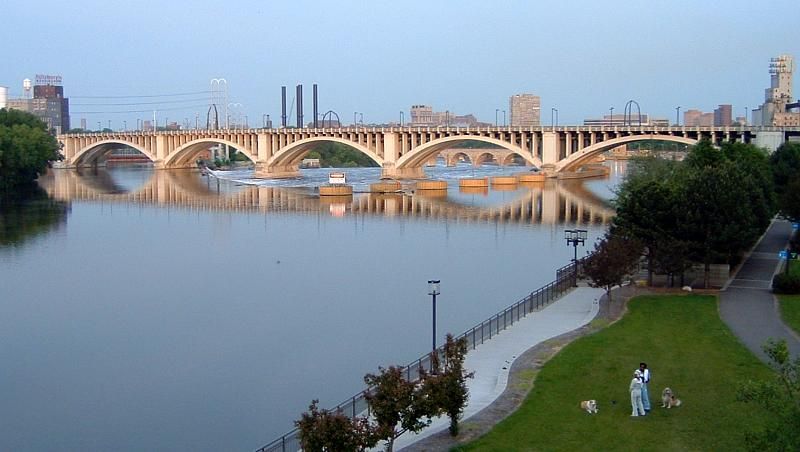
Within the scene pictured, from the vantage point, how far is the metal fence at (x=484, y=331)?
1437cm

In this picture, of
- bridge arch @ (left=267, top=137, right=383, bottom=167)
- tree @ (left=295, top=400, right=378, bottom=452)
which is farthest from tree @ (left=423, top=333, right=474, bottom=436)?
bridge arch @ (left=267, top=137, right=383, bottom=167)

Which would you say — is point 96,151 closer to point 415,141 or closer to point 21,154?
point 21,154

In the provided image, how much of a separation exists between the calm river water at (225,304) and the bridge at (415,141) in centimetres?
2064

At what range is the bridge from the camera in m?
73.7

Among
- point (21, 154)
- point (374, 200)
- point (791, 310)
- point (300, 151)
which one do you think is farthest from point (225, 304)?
point (300, 151)

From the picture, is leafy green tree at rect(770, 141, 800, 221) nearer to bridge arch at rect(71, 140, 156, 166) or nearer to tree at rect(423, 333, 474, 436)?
tree at rect(423, 333, 474, 436)

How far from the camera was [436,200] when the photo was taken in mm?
65125

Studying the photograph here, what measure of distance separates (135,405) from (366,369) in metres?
4.87

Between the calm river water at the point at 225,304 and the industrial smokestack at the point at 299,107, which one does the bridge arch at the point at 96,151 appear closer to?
the industrial smokestack at the point at 299,107

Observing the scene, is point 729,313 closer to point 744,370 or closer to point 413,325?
point 744,370

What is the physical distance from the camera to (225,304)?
2711 centimetres

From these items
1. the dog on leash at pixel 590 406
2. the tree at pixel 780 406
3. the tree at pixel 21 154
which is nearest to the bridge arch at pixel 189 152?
the tree at pixel 21 154

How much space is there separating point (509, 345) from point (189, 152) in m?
95.0

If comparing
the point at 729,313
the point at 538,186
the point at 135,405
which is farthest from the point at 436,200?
the point at 135,405
